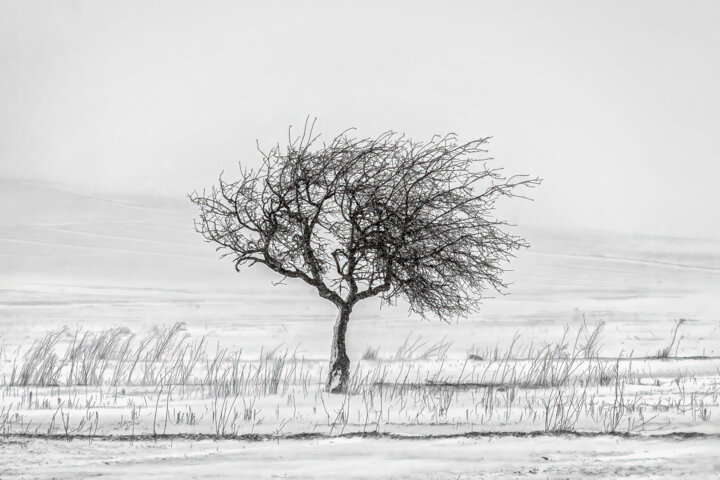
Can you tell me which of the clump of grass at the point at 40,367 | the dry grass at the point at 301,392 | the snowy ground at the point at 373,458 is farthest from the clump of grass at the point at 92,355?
the snowy ground at the point at 373,458

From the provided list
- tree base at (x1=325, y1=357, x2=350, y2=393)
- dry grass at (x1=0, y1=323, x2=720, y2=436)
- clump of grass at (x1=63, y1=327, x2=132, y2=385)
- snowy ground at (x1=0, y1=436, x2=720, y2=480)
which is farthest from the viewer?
clump of grass at (x1=63, y1=327, x2=132, y2=385)

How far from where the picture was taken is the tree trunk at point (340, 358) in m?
14.6

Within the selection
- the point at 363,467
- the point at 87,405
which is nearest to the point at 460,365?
the point at 87,405

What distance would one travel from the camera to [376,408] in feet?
42.8

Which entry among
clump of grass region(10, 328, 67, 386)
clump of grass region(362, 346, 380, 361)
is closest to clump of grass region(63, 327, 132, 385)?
clump of grass region(10, 328, 67, 386)

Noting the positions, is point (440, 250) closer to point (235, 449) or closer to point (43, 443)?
point (235, 449)

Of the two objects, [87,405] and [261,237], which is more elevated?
[261,237]

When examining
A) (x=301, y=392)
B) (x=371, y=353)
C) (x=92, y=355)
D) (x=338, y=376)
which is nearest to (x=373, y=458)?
(x=338, y=376)

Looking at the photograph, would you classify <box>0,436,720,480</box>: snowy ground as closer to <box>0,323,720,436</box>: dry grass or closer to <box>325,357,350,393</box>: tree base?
<box>0,323,720,436</box>: dry grass

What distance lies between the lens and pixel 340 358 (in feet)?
48.4

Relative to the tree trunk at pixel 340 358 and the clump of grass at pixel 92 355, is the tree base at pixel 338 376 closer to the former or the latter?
the tree trunk at pixel 340 358

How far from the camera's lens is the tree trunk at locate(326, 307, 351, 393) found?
14648 millimetres

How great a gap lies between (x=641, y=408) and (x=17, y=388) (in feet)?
32.4

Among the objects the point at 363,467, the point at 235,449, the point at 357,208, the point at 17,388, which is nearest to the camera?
the point at 363,467
